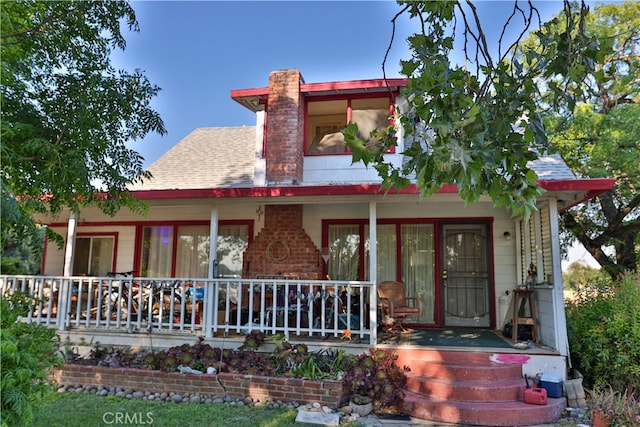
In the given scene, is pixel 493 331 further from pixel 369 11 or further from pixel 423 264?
pixel 369 11

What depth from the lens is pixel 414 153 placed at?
277cm

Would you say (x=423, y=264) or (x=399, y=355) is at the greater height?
(x=423, y=264)

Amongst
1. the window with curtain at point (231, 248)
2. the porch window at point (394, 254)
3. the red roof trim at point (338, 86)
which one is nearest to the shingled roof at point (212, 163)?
the window with curtain at point (231, 248)

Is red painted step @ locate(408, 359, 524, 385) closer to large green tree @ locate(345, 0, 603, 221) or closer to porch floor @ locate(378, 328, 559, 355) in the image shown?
porch floor @ locate(378, 328, 559, 355)

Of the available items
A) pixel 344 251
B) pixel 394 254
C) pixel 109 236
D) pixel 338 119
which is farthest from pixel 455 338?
pixel 109 236

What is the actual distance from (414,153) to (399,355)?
4.05 m

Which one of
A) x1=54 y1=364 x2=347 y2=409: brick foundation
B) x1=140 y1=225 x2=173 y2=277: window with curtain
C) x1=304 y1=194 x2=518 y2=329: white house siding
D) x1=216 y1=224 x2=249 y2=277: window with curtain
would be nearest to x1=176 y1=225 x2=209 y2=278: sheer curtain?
x1=140 y1=225 x2=173 y2=277: window with curtain

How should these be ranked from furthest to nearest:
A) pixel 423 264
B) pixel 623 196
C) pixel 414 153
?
pixel 623 196 → pixel 423 264 → pixel 414 153

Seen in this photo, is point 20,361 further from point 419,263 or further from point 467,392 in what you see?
point 419,263

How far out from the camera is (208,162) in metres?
10.4

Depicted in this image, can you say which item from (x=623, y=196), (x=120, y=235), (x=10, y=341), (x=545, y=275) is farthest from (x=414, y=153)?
(x=623, y=196)

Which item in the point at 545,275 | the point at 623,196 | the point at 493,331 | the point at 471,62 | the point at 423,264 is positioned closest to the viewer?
the point at 471,62

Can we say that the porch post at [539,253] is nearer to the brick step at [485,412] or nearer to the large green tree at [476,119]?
the brick step at [485,412]

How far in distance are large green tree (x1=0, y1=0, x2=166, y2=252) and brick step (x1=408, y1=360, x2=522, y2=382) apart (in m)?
4.43
